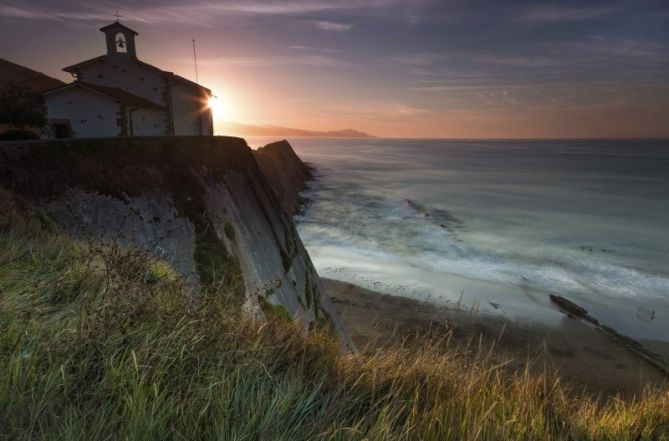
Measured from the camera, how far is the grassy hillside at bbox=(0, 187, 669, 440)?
2240 millimetres

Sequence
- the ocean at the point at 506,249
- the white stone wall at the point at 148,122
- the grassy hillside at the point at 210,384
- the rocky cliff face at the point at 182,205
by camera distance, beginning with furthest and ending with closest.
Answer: the white stone wall at the point at 148,122 < the ocean at the point at 506,249 < the rocky cliff face at the point at 182,205 < the grassy hillside at the point at 210,384

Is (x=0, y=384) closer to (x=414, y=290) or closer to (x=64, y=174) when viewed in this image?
(x=64, y=174)

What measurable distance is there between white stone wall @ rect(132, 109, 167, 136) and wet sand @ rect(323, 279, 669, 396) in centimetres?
1549

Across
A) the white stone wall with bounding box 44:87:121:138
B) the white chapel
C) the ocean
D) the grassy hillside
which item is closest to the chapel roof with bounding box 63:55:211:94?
the white chapel

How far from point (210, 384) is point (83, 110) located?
76.3 feet

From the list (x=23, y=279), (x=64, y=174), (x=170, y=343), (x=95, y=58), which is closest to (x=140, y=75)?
(x=95, y=58)

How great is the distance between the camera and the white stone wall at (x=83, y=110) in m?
19.8

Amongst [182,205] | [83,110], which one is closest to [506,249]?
[182,205]

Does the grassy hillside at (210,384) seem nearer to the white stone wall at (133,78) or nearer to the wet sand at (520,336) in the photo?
the wet sand at (520,336)

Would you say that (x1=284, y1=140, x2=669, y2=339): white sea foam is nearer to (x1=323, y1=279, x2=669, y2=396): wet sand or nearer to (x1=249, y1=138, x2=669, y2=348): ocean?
(x1=249, y1=138, x2=669, y2=348): ocean

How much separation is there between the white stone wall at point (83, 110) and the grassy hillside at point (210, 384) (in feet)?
64.3

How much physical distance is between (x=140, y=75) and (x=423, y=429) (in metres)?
28.2

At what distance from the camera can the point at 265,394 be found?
2.63m

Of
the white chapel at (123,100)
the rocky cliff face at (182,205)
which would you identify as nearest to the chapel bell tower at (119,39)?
the white chapel at (123,100)
